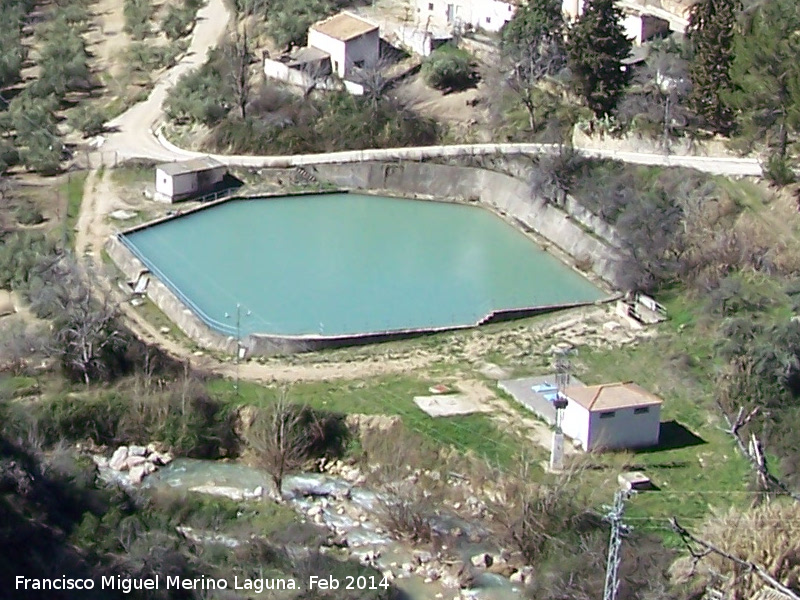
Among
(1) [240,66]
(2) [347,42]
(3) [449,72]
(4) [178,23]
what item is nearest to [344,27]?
(2) [347,42]

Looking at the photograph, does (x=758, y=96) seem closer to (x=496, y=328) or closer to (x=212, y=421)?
(x=496, y=328)

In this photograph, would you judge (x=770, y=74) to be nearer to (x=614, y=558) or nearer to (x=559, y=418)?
(x=559, y=418)

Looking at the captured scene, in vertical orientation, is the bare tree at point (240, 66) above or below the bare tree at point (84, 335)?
above

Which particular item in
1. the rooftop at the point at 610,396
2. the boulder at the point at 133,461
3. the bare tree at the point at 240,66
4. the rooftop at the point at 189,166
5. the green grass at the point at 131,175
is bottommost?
the boulder at the point at 133,461

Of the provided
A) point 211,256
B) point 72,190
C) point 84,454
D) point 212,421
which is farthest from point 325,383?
point 72,190

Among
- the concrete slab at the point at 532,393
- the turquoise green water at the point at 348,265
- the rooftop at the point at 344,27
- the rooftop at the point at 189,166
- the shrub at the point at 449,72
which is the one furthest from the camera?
the rooftop at the point at 344,27

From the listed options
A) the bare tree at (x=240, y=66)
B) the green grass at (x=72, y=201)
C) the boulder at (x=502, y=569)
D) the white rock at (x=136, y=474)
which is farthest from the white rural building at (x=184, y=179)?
the boulder at (x=502, y=569)

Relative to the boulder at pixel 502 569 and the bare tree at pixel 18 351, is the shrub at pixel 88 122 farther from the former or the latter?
the boulder at pixel 502 569
